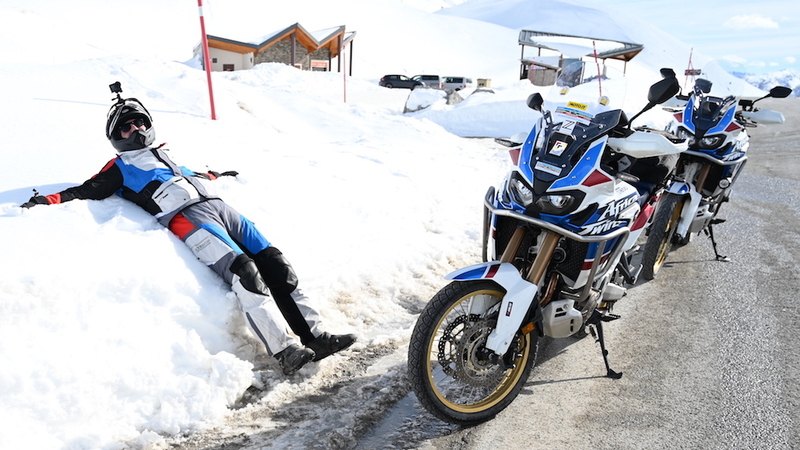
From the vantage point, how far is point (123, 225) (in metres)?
3.88

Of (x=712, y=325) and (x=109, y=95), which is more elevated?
(x=109, y=95)

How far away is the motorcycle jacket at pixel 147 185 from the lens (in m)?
4.02

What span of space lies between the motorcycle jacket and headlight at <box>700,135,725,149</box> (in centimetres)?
485

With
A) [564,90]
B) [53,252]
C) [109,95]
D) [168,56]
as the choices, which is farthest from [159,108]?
[168,56]

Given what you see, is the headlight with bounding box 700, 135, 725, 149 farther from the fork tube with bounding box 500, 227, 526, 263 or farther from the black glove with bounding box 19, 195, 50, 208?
the black glove with bounding box 19, 195, 50, 208

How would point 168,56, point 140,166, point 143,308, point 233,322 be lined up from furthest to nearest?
point 168,56
point 140,166
point 233,322
point 143,308

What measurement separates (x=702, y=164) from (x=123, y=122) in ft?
17.8

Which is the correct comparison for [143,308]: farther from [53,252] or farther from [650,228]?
[650,228]

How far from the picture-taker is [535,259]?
329 cm

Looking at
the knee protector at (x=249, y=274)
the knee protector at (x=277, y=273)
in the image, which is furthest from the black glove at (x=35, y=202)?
the knee protector at (x=277, y=273)

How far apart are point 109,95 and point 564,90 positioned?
5912 mm

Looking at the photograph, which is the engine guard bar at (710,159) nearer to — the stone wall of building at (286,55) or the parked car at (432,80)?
the parked car at (432,80)

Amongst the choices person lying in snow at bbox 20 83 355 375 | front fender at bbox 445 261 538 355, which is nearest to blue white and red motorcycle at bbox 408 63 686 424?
front fender at bbox 445 261 538 355

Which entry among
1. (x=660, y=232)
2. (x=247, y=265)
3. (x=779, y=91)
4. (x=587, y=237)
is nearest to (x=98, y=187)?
(x=247, y=265)
